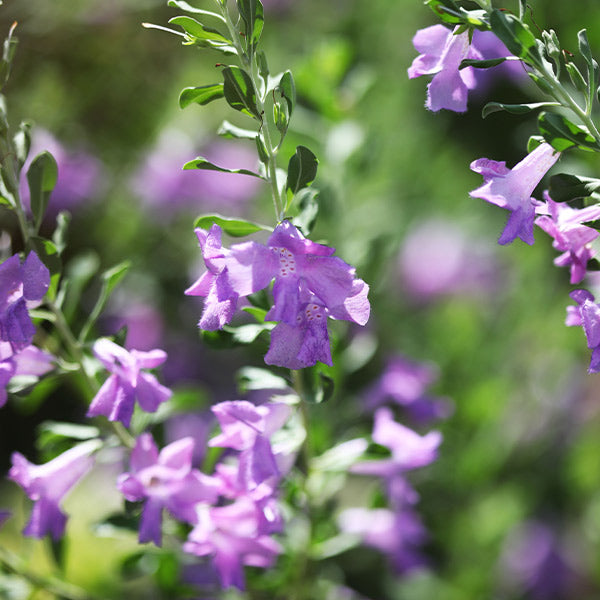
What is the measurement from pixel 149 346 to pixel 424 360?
0.59 meters

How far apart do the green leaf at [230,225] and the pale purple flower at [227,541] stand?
26 centimetres

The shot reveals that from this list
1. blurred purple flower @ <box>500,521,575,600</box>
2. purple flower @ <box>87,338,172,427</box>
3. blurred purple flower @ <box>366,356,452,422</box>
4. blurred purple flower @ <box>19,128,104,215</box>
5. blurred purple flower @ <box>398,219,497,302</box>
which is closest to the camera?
purple flower @ <box>87,338,172,427</box>

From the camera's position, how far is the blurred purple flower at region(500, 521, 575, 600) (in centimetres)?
164

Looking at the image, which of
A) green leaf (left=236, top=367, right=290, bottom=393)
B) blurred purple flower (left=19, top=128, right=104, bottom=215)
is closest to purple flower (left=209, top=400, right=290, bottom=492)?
green leaf (left=236, top=367, right=290, bottom=393)

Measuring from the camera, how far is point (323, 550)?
34.6 inches

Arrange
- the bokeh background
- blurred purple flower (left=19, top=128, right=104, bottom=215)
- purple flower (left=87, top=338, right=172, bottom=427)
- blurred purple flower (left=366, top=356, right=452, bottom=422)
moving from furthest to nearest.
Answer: blurred purple flower (left=19, top=128, right=104, bottom=215), the bokeh background, blurred purple flower (left=366, top=356, right=452, bottom=422), purple flower (left=87, top=338, right=172, bottom=427)

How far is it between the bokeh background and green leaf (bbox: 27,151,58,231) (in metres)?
0.45

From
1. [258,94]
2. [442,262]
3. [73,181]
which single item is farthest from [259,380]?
[442,262]

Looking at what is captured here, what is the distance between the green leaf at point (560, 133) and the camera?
0.49 metres

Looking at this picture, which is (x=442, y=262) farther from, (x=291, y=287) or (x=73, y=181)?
(x=291, y=287)

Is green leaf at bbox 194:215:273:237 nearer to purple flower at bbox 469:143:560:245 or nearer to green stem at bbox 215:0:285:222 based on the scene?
green stem at bbox 215:0:285:222

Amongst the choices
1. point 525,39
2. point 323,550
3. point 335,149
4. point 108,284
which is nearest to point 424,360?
point 335,149

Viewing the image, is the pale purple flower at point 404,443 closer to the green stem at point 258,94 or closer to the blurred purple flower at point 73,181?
the green stem at point 258,94

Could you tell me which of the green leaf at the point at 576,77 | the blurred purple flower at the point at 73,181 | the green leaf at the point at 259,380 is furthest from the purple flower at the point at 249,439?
the blurred purple flower at the point at 73,181
